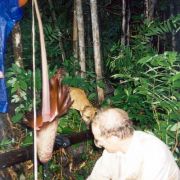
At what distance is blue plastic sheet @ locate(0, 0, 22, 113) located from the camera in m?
4.82

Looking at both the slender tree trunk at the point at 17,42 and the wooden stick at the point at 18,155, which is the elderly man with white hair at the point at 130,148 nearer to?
the wooden stick at the point at 18,155

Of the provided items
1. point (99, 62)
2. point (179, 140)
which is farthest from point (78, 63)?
point (179, 140)

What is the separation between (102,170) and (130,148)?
0.44 m

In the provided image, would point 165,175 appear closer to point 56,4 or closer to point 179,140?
point 179,140

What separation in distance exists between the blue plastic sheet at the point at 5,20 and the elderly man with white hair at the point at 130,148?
2747mm

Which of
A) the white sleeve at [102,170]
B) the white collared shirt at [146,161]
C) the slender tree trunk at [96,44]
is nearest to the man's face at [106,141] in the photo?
the white collared shirt at [146,161]

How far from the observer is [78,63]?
6.75 m

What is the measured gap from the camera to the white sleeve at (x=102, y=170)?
2905 mm

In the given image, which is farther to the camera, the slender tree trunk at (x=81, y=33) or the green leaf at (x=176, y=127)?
the slender tree trunk at (x=81, y=33)

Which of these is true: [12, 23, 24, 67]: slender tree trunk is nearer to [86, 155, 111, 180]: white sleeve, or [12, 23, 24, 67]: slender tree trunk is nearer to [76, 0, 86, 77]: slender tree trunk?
[76, 0, 86, 77]: slender tree trunk

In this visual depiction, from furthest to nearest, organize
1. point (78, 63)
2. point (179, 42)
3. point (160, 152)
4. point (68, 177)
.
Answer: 1. point (179, 42)
2. point (78, 63)
3. point (68, 177)
4. point (160, 152)

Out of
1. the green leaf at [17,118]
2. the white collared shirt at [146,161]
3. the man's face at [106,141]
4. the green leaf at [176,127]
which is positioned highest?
the man's face at [106,141]

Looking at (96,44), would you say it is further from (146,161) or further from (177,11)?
(146,161)

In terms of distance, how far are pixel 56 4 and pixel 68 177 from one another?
207 inches
